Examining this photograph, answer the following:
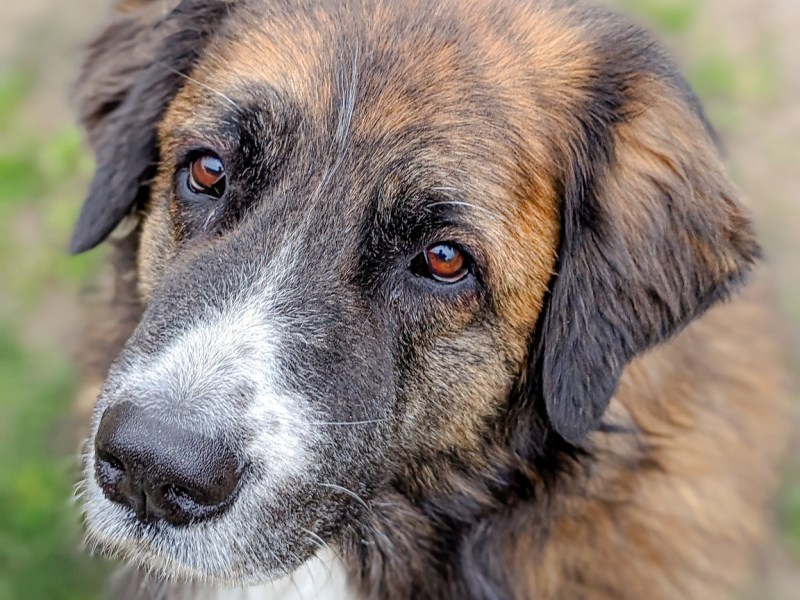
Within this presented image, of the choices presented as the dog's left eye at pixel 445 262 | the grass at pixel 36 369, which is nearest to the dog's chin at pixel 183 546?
the dog's left eye at pixel 445 262

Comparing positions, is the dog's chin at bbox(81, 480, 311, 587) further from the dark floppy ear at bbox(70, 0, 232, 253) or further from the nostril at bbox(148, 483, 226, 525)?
the dark floppy ear at bbox(70, 0, 232, 253)

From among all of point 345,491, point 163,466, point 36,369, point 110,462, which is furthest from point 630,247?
point 36,369

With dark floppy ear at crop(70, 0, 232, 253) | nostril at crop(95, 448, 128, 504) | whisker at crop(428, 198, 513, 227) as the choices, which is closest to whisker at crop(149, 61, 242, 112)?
dark floppy ear at crop(70, 0, 232, 253)

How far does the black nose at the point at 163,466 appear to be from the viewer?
7.05 feet

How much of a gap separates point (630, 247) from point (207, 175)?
121cm

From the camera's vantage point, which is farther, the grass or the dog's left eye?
the grass

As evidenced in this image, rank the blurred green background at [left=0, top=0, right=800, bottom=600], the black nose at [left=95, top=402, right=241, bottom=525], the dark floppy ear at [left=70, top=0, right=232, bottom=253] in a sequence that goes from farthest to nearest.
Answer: the blurred green background at [left=0, top=0, right=800, bottom=600]
the dark floppy ear at [left=70, top=0, right=232, bottom=253]
the black nose at [left=95, top=402, right=241, bottom=525]

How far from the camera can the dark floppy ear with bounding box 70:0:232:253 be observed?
291cm

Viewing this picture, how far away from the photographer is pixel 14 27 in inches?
226

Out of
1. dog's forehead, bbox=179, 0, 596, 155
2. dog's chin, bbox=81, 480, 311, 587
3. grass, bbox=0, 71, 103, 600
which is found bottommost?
grass, bbox=0, 71, 103, 600

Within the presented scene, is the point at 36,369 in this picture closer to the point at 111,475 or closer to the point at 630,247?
the point at 111,475

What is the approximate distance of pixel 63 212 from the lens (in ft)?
16.7

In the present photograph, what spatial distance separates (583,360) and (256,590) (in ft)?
4.69

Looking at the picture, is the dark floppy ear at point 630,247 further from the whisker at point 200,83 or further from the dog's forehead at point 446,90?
the whisker at point 200,83
